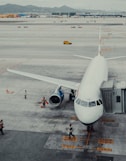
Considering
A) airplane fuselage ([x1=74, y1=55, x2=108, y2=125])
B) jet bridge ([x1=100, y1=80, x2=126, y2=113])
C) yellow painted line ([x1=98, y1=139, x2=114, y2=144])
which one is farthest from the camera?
jet bridge ([x1=100, y1=80, x2=126, y2=113])

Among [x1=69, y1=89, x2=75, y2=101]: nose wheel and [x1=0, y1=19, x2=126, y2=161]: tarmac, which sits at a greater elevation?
[x1=69, y1=89, x2=75, y2=101]: nose wheel

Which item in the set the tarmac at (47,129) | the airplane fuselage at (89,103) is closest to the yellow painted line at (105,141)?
the tarmac at (47,129)

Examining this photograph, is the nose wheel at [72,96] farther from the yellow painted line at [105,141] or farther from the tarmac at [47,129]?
the yellow painted line at [105,141]

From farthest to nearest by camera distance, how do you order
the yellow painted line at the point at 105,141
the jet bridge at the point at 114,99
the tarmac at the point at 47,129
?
the jet bridge at the point at 114,99, the yellow painted line at the point at 105,141, the tarmac at the point at 47,129

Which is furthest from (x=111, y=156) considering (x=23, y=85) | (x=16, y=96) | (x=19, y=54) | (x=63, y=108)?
(x=19, y=54)

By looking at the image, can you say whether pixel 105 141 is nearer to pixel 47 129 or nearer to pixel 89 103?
pixel 89 103

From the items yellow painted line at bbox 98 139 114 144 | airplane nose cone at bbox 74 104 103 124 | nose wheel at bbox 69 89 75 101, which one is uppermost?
airplane nose cone at bbox 74 104 103 124

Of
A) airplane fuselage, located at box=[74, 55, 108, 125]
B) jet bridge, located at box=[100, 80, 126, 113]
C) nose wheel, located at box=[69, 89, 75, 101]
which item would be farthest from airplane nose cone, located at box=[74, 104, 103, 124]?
nose wheel, located at box=[69, 89, 75, 101]

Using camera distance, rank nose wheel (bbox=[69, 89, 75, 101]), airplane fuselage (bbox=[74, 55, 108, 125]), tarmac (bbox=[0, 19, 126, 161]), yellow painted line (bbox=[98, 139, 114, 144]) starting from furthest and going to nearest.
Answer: nose wheel (bbox=[69, 89, 75, 101]) < yellow painted line (bbox=[98, 139, 114, 144]) < airplane fuselage (bbox=[74, 55, 108, 125]) < tarmac (bbox=[0, 19, 126, 161])

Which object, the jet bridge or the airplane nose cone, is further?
the jet bridge

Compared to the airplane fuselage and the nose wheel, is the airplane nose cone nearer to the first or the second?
the airplane fuselage

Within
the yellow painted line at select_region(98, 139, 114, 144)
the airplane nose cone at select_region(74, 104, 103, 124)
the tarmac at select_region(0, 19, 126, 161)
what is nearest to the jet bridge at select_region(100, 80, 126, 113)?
the airplane nose cone at select_region(74, 104, 103, 124)
